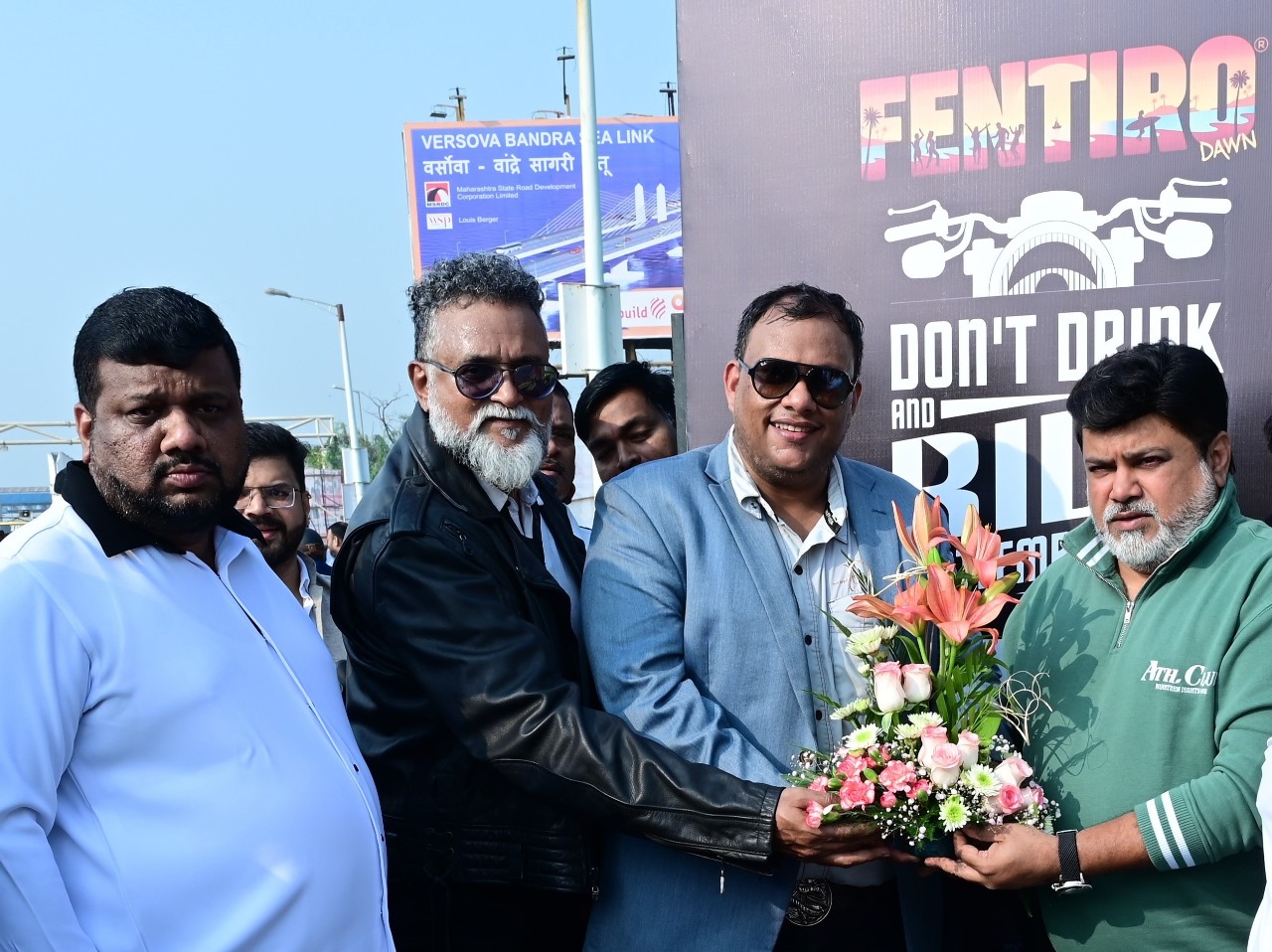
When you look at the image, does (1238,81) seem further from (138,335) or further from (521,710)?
(138,335)

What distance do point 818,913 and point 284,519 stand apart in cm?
293

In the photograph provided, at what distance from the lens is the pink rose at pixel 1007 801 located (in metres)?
2.43

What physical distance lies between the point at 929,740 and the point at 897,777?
112mm

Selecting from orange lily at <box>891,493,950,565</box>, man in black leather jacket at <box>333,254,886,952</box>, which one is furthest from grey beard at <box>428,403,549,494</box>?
orange lily at <box>891,493,950,565</box>

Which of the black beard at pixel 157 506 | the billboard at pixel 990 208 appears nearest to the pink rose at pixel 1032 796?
the billboard at pixel 990 208

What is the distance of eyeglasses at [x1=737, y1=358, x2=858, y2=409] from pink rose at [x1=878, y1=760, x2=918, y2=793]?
37.5 inches

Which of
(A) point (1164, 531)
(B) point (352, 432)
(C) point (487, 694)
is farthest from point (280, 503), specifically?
(B) point (352, 432)

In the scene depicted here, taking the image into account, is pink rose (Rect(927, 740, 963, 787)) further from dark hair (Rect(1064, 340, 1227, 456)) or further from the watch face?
dark hair (Rect(1064, 340, 1227, 456))

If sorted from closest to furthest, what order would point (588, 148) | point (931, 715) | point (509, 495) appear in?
point (931, 715), point (509, 495), point (588, 148)

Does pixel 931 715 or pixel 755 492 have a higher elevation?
pixel 755 492

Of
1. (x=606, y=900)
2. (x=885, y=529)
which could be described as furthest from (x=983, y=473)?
(x=606, y=900)

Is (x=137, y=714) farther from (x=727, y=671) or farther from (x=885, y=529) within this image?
(x=885, y=529)

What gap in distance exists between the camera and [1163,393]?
2693mm

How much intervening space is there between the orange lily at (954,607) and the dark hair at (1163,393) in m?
0.57
